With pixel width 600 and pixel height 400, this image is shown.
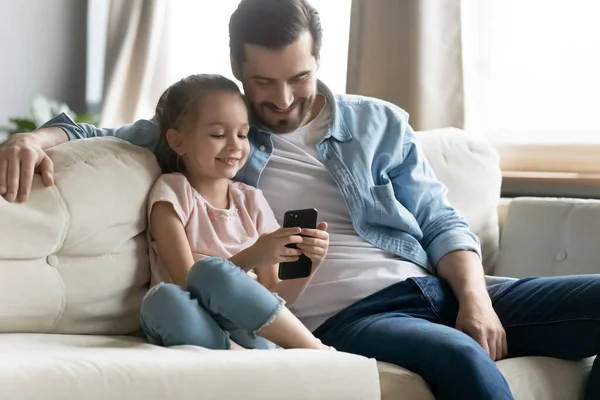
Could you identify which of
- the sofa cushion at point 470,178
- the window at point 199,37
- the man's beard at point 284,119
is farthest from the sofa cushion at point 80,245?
the window at point 199,37

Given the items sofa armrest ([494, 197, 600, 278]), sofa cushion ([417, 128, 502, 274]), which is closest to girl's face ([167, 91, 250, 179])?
sofa cushion ([417, 128, 502, 274])

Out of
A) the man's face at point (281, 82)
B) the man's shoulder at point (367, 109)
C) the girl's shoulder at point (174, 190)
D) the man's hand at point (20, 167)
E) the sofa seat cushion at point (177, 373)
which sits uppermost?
the man's face at point (281, 82)

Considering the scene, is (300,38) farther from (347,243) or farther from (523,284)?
(523,284)

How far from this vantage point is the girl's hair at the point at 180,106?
5.49ft

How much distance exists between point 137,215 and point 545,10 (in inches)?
63.1

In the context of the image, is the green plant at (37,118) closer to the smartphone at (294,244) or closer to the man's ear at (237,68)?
the man's ear at (237,68)

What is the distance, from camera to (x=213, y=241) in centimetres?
162

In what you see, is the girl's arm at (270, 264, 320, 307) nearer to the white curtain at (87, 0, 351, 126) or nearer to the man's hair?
the man's hair

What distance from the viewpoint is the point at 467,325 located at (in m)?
1.58

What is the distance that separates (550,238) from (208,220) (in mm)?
942

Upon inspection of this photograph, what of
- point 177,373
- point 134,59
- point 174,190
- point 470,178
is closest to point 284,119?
point 174,190

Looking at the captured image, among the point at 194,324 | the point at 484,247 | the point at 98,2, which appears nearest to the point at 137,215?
the point at 194,324

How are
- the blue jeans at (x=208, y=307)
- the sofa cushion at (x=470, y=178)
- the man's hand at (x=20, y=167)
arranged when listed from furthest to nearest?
the sofa cushion at (x=470, y=178) < the man's hand at (x=20, y=167) < the blue jeans at (x=208, y=307)

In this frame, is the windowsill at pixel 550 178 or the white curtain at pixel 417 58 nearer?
the windowsill at pixel 550 178
